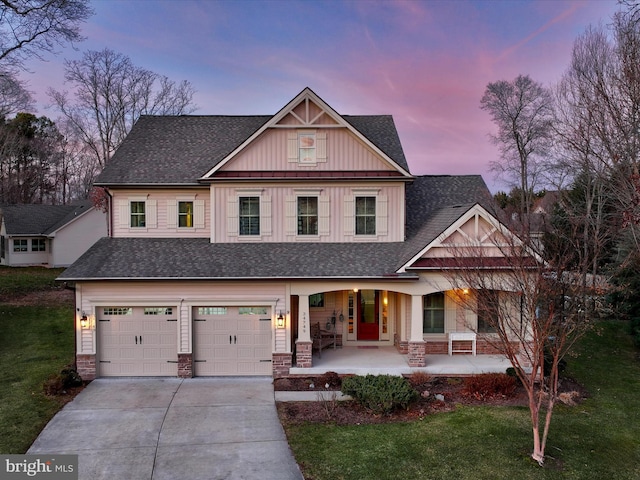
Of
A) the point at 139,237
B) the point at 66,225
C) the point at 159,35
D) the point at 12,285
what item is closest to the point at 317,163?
the point at 139,237

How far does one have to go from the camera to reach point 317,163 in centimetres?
1465

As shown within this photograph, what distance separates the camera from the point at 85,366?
1262cm

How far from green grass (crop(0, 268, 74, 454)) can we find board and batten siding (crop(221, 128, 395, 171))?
30.1ft

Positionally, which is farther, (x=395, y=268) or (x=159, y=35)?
(x=159, y=35)

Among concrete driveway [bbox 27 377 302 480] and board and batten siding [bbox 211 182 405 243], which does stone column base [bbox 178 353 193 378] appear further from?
board and batten siding [bbox 211 182 405 243]

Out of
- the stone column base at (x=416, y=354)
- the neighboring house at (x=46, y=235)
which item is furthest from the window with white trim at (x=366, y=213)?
the neighboring house at (x=46, y=235)

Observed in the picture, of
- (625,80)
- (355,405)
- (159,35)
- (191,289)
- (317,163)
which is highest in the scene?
(159,35)

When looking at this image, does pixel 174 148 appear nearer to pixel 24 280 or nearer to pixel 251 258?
pixel 251 258

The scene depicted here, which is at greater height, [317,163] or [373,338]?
[317,163]

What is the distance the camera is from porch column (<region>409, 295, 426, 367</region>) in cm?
1294

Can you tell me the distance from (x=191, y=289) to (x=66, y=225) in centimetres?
2540

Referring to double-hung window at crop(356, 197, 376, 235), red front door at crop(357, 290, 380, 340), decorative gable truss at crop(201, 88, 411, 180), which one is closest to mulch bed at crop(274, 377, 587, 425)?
red front door at crop(357, 290, 380, 340)

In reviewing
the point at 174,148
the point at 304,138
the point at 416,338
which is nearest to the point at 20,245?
the point at 174,148

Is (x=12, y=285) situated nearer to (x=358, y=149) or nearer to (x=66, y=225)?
(x=66, y=225)
